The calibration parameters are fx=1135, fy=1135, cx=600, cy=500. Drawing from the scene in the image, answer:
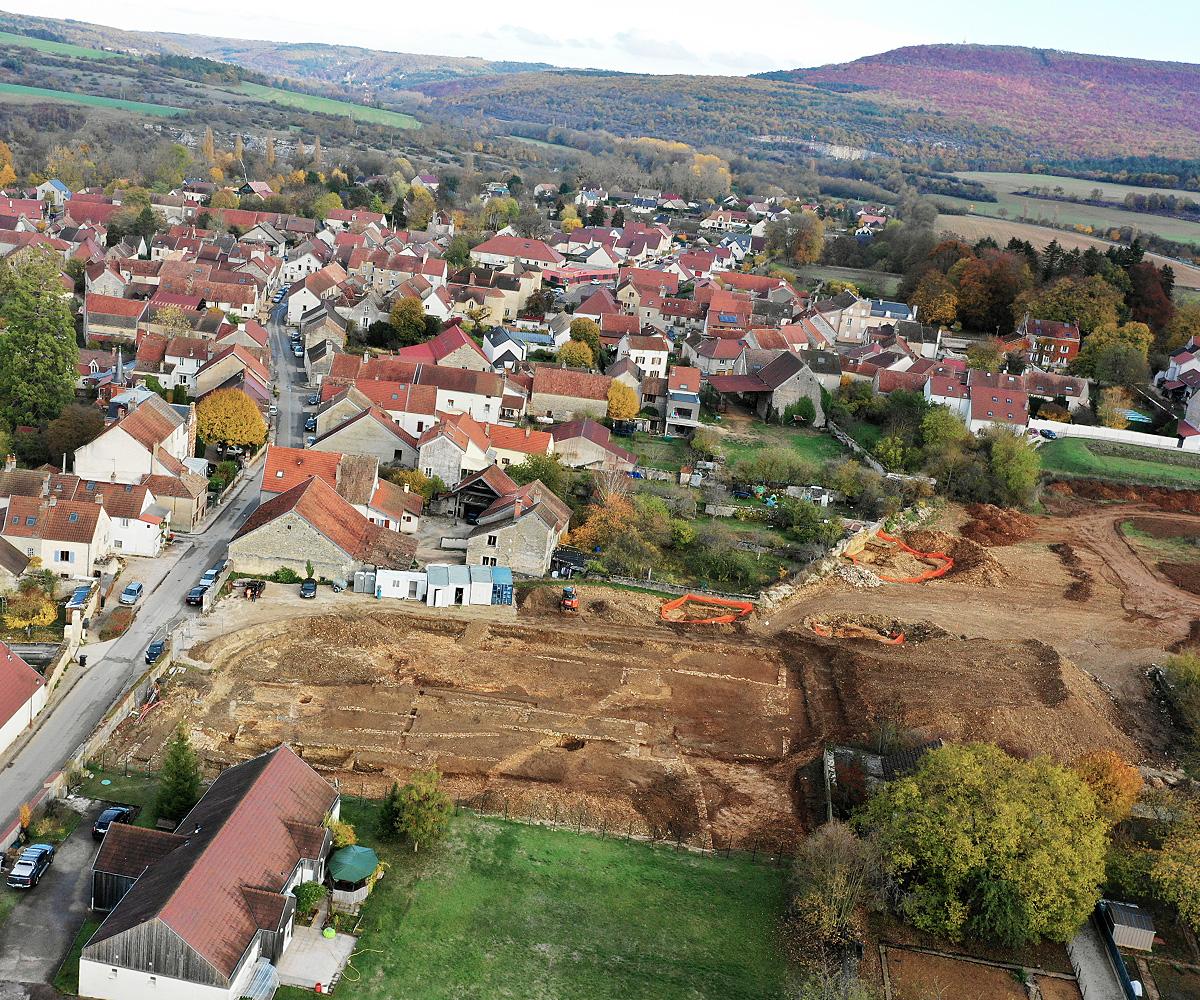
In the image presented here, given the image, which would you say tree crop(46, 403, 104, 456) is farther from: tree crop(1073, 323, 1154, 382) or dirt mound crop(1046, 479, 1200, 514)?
tree crop(1073, 323, 1154, 382)

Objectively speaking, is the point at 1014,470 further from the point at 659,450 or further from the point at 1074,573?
the point at 659,450

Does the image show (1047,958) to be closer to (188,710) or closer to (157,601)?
(188,710)

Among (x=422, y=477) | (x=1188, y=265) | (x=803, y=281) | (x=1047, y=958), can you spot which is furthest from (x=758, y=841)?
(x=1188, y=265)

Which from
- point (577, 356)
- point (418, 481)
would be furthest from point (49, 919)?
point (577, 356)

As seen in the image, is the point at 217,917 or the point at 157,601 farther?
the point at 157,601

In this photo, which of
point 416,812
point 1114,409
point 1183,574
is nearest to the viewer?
point 416,812

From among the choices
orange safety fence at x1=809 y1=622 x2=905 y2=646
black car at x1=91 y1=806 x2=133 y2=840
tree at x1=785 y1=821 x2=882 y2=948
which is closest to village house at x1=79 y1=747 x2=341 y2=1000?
black car at x1=91 y1=806 x2=133 y2=840

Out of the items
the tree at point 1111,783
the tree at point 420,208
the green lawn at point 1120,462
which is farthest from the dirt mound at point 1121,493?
the tree at point 420,208
